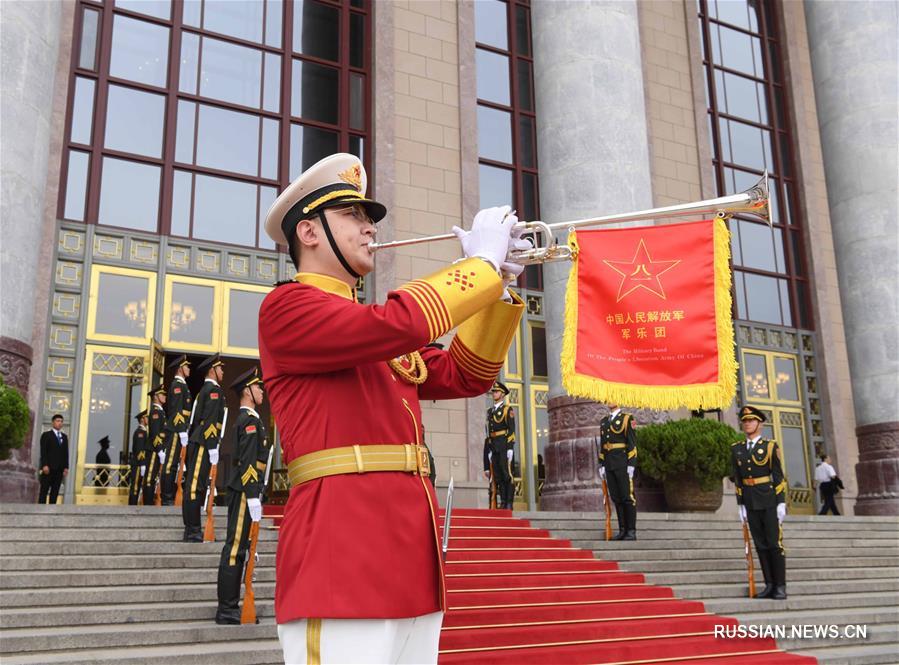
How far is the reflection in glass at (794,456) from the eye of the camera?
1861 cm

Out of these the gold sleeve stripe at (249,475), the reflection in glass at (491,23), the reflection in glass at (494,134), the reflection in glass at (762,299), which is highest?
the reflection in glass at (491,23)

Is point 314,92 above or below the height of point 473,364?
above

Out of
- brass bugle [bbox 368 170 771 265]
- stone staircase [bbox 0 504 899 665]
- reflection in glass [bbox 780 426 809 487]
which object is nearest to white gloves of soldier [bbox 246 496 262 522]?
stone staircase [bbox 0 504 899 665]

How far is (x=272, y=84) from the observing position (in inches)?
624

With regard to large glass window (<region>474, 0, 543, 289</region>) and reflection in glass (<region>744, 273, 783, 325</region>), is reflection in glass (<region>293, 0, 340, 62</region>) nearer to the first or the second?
large glass window (<region>474, 0, 543, 289</region>)

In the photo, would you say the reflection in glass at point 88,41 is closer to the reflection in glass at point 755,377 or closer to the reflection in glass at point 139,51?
the reflection in glass at point 139,51

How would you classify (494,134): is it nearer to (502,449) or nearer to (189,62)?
→ (189,62)

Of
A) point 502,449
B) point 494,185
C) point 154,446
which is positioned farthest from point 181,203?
point 502,449

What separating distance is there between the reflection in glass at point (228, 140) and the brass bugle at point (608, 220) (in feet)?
42.0

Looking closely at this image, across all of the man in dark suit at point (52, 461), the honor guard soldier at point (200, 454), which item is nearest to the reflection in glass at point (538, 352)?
the man in dark suit at point (52, 461)

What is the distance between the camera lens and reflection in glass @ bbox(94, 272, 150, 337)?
13.3m

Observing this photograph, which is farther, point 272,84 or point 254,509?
point 272,84

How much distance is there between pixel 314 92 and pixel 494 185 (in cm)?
414

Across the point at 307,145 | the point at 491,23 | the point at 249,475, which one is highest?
the point at 491,23
